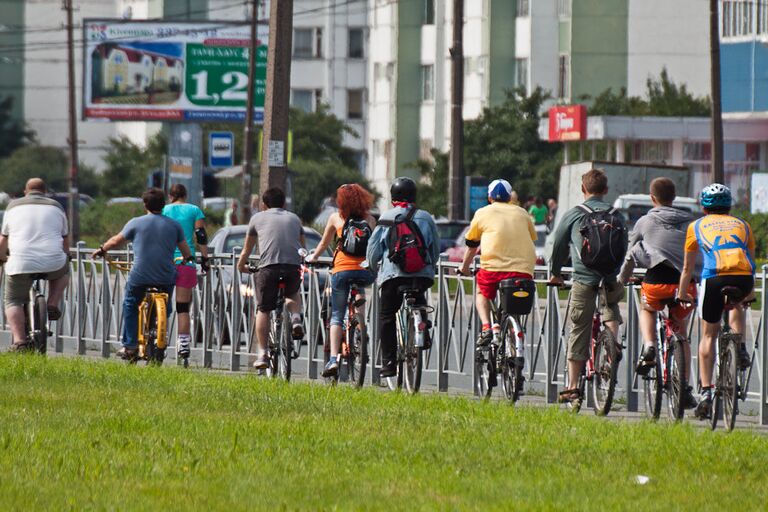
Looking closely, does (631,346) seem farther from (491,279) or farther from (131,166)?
(131,166)

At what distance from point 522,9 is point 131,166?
1909cm

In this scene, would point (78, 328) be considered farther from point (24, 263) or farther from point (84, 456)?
point (84, 456)

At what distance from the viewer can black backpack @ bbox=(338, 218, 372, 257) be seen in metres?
14.7

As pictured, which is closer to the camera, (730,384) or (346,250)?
(730,384)

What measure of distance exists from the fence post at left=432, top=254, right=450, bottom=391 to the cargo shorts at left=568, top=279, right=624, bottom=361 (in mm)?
2731

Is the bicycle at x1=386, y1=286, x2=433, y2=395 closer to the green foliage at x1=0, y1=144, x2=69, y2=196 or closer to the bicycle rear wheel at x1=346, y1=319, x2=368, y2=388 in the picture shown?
the bicycle rear wheel at x1=346, y1=319, x2=368, y2=388

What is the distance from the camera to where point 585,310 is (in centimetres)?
1306

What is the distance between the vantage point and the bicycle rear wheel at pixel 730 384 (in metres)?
11.7

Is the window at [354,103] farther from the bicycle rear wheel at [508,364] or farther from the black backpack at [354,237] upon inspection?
the bicycle rear wheel at [508,364]

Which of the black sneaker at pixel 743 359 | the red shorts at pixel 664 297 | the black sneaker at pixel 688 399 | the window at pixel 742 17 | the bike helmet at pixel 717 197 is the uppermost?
the window at pixel 742 17

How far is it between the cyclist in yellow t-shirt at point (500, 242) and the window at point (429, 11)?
66113 mm

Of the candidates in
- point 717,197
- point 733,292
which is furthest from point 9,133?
point 733,292

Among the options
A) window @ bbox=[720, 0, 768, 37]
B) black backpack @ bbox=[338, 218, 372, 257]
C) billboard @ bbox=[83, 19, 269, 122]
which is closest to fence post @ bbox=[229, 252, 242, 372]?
black backpack @ bbox=[338, 218, 372, 257]

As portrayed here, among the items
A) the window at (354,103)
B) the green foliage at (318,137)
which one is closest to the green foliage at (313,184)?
the green foliage at (318,137)
